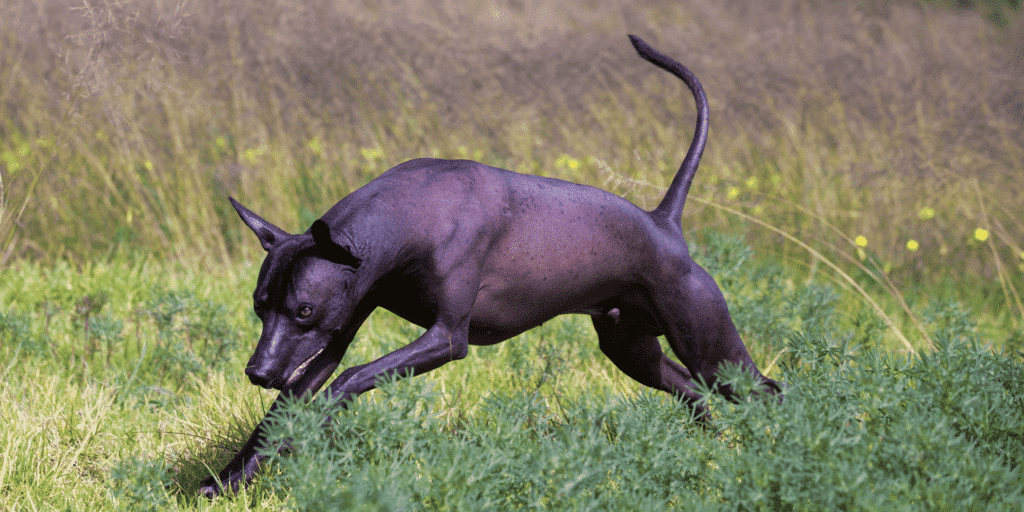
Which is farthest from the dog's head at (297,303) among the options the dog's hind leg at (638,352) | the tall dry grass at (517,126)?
the tall dry grass at (517,126)

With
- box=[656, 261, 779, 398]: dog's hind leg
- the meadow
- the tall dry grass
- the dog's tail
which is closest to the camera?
the meadow

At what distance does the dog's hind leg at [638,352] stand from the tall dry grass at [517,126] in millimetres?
2019

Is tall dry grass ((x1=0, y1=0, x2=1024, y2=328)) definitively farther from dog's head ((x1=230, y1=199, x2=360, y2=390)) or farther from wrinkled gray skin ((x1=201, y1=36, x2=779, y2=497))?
dog's head ((x1=230, y1=199, x2=360, y2=390))

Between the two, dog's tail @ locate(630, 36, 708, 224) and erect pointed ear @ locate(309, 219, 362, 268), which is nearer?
erect pointed ear @ locate(309, 219, 362, 268)

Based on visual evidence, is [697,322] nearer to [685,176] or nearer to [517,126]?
[685,176]

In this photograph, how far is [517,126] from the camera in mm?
6047

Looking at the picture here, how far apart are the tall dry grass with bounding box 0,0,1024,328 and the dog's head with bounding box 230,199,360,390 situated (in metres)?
3.00

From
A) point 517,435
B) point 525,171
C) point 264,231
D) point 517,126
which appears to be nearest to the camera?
point 517,435

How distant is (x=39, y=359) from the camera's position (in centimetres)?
355

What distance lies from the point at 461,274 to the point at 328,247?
342 mm

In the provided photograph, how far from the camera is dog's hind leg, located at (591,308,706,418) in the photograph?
9.11 ft

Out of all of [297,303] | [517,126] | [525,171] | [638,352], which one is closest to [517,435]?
[297,303]

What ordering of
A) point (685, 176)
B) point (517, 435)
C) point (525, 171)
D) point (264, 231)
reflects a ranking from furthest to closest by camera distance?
point (525, 171) < point (685, 176) < point (264, 231) < point (517, 435)

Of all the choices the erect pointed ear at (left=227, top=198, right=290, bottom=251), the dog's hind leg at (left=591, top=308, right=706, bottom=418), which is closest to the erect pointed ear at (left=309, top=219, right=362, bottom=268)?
the erect pointed ear at (left=227, top=198, right=290, bottom=251)
